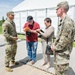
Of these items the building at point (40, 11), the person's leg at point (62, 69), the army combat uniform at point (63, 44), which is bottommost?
the person's leg at point (62, 69)

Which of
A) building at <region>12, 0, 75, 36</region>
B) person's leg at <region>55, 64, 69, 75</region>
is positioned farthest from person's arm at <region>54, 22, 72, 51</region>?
building at <region>12, 0, 75, 36</region>

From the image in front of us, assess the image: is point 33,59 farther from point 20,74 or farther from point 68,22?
point 68,22

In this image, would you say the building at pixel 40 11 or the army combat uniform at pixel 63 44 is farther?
the building at pixel 40 11

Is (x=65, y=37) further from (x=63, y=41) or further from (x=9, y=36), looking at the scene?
(x=9, y=36)

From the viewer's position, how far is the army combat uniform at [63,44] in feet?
7.61

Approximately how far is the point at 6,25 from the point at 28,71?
166 cm

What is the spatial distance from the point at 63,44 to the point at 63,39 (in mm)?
102

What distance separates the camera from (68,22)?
7.59 ft

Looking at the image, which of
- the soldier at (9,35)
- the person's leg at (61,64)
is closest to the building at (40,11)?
the soldier at (9,35)

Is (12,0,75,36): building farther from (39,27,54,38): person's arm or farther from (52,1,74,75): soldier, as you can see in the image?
(52,1,74,75): soldier

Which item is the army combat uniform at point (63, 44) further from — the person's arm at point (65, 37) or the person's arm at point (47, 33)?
the person's arm at point (47, 33)

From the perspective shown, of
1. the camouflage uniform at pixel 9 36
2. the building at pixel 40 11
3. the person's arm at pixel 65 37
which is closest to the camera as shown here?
the person's arm at pixel 65 37

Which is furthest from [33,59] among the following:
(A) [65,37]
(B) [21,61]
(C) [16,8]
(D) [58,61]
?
(C) [16,8]

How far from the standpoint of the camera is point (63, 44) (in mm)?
2400
